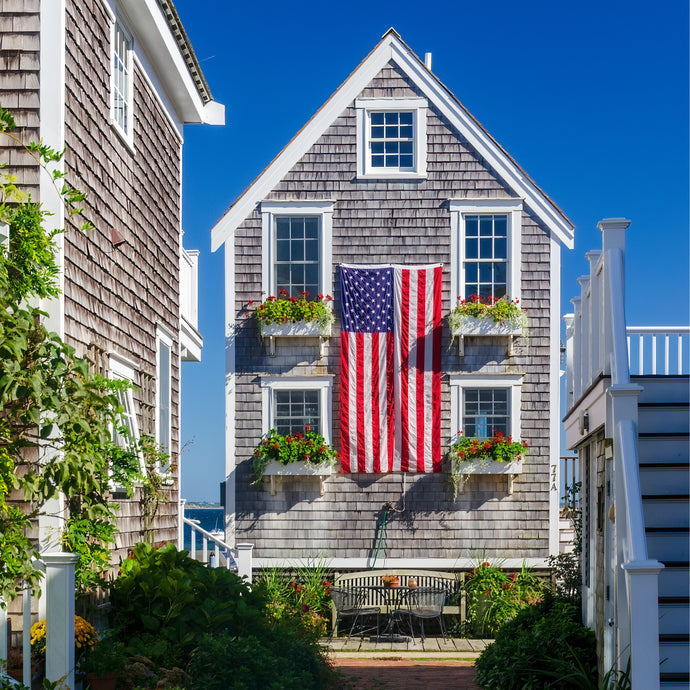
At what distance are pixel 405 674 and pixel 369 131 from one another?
26.6 feet

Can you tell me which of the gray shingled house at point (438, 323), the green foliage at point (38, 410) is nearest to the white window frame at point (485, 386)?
the gray shingled house at point (438, 323)

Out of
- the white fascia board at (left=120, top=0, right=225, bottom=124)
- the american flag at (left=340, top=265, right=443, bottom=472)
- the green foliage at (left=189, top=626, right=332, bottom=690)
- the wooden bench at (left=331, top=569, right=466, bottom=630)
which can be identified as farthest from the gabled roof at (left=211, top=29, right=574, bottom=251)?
the green foliage at (left=189, top=626, right=332, bottom=690)

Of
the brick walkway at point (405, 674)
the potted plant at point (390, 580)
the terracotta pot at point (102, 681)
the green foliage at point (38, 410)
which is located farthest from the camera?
the potted plant at point (390, 580)

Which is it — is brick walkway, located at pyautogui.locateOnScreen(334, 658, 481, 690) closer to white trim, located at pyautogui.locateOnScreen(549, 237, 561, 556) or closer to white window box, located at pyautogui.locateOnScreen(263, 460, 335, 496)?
white window box, located at pyautogui.locateOnScreen(263, 460, 335, 496)

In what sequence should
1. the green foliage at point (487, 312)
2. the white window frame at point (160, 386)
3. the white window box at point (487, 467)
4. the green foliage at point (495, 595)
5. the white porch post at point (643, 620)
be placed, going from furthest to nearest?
the green foliage at point (487, 312), the white window box at point (487, 467), the green foliage at point (495, 595), the white window frame at point (160, 386), the white porch post at point (643, 620)

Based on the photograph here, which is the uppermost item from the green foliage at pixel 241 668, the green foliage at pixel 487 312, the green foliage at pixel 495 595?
the green foliage at pixel 487 312

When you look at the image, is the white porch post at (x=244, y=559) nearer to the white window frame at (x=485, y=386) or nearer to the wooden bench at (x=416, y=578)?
the wooden bench at (x=416, y=578)

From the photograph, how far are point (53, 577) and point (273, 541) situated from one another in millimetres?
8807

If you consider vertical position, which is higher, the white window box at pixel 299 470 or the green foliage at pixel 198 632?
the white window box at pixel 299 470

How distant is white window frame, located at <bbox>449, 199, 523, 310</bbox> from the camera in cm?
1422

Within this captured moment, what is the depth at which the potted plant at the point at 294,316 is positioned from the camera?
1401 cm

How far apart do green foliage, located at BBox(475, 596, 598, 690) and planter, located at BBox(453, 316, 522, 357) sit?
5904 millimetres

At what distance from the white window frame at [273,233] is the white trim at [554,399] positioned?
3.35m

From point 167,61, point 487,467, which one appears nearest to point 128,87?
point 167,61
